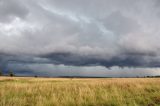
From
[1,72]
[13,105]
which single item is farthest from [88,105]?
[1,72]

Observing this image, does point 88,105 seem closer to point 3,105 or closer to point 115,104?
point 115,104

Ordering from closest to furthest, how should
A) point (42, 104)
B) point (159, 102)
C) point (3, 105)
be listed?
point (3, 105) → point (42, 104) → point (159, 102)

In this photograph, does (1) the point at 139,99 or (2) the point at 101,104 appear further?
(1) the point at 139,99

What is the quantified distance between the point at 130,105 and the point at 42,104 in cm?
384

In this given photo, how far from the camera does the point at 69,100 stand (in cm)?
1023

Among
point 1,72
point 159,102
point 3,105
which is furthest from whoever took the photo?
point 1,72

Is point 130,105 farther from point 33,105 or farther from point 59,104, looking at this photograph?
point 33,105

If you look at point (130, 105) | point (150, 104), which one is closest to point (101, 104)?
point (130, 105)

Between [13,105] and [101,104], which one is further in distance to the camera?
[101,104]

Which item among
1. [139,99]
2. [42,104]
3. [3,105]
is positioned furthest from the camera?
[139,99]

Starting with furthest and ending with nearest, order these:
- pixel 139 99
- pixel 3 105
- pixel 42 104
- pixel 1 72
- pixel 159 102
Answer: pixel 1 72
pixel 139 99
pixel 159 102
pixel 42 104
pixel 3 105

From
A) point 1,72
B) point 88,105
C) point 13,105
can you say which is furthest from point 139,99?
point 1,72

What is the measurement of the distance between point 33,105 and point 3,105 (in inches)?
52.4

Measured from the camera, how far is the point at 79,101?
10.0 meters
